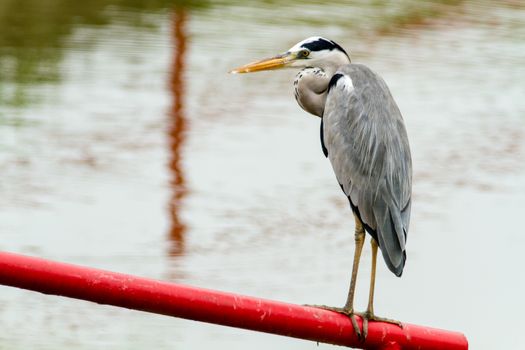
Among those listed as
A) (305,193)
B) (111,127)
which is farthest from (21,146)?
(305,193)

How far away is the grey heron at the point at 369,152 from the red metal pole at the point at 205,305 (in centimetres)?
69

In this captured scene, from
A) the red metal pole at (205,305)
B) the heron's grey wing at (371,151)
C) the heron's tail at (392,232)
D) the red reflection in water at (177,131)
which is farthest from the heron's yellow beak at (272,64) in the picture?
the red reflection in water at (177,131)

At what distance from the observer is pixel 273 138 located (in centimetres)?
601

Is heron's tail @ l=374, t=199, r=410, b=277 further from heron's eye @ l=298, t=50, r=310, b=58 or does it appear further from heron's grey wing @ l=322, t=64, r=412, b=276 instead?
heron's eye @ l=298, t=50, r=310, b=58

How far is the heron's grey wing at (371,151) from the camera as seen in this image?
8.59 feet

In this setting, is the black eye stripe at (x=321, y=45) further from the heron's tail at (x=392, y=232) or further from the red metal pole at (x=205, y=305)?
the red metal pole at (x=205, y=305)

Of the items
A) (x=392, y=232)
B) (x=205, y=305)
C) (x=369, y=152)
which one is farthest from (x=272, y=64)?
(x=205, y=305)

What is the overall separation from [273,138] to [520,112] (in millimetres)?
1408

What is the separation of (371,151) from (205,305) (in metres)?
1.03

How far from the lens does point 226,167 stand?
560 cm

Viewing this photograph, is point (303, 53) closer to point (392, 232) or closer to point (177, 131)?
point (392, 232)

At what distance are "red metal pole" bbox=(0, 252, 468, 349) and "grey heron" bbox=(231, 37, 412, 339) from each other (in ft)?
2.27

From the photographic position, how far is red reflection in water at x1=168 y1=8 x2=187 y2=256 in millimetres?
4934

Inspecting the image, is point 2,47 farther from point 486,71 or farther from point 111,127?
point 486,71
